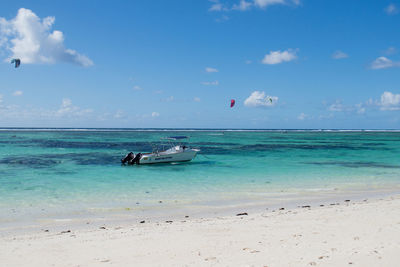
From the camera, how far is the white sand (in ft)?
20.9

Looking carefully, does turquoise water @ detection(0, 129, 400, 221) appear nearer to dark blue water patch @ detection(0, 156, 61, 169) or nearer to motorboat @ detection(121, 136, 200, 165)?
dark blue water patch @ detection(0, 156, 61, 169)

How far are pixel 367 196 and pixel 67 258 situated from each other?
12.4m

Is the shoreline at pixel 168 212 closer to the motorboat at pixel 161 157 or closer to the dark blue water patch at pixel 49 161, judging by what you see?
the motorboat at pixel 161 157

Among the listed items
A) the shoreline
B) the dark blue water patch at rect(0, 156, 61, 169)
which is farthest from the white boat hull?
the shoreline

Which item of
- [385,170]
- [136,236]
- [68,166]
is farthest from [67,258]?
[385,170]

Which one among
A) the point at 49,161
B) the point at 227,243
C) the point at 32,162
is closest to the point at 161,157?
the point at 49,161

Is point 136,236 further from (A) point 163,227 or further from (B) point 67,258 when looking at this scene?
(B) point 67,258

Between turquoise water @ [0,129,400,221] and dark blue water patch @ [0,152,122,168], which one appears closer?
turquoise water @ [0,129,400,221]

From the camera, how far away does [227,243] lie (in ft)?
24.7

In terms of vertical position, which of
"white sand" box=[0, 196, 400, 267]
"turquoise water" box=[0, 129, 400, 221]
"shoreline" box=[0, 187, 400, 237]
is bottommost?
"turquoise water" box=[0, 129, 400, 221]

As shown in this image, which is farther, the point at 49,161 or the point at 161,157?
the point at 49,161

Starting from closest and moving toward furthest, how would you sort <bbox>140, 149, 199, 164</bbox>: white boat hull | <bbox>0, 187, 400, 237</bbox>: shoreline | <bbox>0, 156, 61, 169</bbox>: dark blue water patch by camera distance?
1. <bbox>0, 187, 400, 237</bbox>: shoreline
2. <bbox>0, 156, 61, 169</bbox>: dark blue water patch
3. <bbox>140, 149, 199, 164</bbox>: white boat hull

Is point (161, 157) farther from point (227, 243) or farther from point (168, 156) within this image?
point (227, 243)

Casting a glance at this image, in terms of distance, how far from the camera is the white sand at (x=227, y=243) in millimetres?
6363
